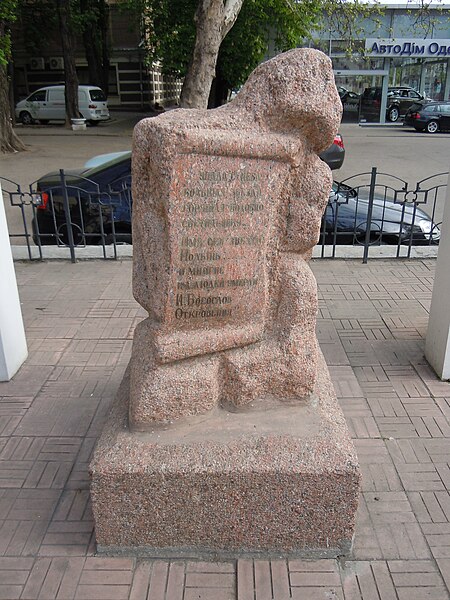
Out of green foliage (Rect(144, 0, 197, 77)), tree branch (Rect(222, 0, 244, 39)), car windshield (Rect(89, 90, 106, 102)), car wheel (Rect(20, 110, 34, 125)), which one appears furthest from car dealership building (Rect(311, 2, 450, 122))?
tree branch (Rect(222, 0, 244, 39))

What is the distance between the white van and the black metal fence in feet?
68.1

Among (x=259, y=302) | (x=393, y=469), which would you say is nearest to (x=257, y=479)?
(x=259, y=302)

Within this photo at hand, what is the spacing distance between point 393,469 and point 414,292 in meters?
3.24

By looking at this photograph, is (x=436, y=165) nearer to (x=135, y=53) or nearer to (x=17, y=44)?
(x=135, y=53)

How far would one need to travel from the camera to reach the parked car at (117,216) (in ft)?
23.7

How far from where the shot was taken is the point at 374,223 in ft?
24.7

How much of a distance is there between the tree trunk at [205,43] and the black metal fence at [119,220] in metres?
3.88

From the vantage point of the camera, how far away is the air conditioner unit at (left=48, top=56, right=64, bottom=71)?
1280 inches

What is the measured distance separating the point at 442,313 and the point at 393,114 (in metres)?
28.5

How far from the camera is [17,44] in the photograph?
30.9m

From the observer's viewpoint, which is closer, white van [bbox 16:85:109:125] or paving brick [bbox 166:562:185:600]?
paving brick [bbox 166:562:185:600]

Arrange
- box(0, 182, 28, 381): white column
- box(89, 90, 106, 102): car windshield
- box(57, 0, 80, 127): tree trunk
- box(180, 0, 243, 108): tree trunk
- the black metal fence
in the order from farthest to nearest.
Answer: box(89, 90, 106, 102): car windshield
box(57, 0, 80, 127): tree trunk
box(180, 0, 243, 108): tree trunk
the black metal fence
box(0, 182, 28, 381): white column

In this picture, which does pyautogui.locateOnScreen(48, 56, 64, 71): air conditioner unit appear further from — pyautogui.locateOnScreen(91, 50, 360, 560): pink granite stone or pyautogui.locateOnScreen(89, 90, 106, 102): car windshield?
pyautogui.locateOnScreen(91, 50, 360, 560): pink granite stone

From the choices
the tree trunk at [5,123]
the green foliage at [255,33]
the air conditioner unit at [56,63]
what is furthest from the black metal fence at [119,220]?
the air conditioner unit at [56,63]
